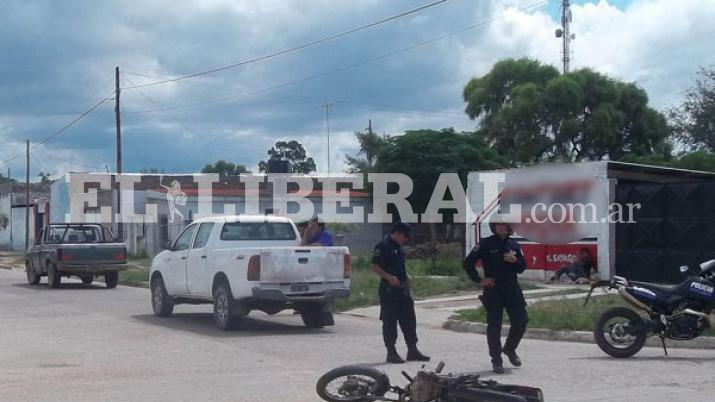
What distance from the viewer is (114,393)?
381 inches

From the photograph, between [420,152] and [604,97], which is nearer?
[420,152]

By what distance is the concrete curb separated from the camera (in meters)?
13.2

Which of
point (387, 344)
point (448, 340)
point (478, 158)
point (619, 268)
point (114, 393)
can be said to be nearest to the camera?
point (114, 393)

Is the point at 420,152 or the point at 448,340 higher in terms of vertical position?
the point at 420,152


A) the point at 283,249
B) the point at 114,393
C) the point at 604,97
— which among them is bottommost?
the point at 114,393

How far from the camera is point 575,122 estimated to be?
49.2 meters

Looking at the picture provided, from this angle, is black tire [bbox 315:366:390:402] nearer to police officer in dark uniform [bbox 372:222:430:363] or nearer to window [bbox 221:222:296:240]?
police officer in dark uniform [bbox 372:222:430:363]

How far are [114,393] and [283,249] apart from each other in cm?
549

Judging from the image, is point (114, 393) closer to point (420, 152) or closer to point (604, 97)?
point (420, 152)

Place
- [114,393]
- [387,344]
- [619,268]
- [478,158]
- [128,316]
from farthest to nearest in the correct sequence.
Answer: [478,158]
[619,268]
[128,316]
[387,344]
[114,393]

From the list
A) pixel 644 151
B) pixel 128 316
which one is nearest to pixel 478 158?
pixel 644 151

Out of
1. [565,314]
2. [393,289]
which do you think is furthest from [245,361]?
[565,314]

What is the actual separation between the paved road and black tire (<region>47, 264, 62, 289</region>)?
28.6ft

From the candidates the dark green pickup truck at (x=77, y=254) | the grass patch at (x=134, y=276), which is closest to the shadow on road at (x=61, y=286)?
the dark green pickup truck at (x=77, y=254)
